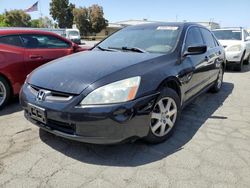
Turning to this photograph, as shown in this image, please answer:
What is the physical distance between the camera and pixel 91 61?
127 inches

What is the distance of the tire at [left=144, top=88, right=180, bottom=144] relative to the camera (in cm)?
297

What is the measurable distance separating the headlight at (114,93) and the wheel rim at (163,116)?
17.6 inches

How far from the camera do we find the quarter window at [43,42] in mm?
4852

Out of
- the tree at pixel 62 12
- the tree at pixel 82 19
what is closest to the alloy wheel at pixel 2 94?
the tree at pixel 82 19

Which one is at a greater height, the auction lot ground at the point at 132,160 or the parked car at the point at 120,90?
the parked car at the point at 120,90

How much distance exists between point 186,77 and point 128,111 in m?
1.35

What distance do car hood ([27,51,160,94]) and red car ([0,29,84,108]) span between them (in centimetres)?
145

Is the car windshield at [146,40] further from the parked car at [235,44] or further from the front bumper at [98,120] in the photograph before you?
the parked car at [235,44]

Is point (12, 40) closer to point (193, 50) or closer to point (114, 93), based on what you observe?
point (114, 93)

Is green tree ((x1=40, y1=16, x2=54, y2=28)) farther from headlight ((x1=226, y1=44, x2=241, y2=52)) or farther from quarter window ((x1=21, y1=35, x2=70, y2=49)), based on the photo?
quarter window ((x1=21, y1=35, x2=70, y2=49))

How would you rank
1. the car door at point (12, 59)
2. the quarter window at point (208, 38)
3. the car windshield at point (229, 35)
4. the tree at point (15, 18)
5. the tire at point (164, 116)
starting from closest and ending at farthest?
the tire at point (164, 116)
the car door at point (12, 59)
the quarter window at point (208, 38)
the car windshield at point (229, 35)
the tree at point (15, 18)

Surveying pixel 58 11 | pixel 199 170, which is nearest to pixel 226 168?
pixel 199 170

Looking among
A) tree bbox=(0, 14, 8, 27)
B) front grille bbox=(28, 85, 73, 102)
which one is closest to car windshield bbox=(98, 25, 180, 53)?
front grille bbox=(28, 85, 73, 102)

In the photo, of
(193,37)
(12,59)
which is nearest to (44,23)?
(12,59)
